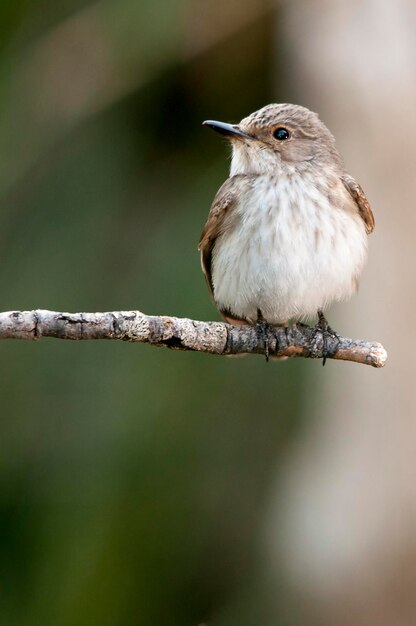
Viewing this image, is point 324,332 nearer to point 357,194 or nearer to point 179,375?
point 357,194

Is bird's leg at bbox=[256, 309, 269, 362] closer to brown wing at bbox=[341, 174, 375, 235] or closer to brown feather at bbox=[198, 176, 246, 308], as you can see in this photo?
brown feather at bbox=[198, 176, 246, 308]

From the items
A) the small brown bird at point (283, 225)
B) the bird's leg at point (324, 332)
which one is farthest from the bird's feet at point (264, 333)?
the bird's leg at point (324, 332)

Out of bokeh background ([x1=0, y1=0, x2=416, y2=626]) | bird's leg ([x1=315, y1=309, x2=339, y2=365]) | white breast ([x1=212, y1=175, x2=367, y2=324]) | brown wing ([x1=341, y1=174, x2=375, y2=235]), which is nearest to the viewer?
bird's leg ([x1=315, y1=309, x2=339, y2=365])

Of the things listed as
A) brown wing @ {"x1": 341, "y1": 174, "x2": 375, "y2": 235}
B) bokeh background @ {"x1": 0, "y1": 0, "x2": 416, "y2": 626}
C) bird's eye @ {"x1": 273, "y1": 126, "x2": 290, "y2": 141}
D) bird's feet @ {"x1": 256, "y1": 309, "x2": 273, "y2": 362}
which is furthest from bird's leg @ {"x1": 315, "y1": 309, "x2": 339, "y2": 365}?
bokeh background @ {"x1": 0, "y1": 0, "x2": 416, "y2": 626}

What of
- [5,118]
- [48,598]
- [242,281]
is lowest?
[48,598]

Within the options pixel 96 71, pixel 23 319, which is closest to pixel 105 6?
pixel 96 71

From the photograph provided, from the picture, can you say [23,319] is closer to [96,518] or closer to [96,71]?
[96,518]

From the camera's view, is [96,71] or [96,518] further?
[96,71]

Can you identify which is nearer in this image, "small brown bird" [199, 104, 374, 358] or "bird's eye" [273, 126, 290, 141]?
"small brown bird" [199, 104, 374, 358]
